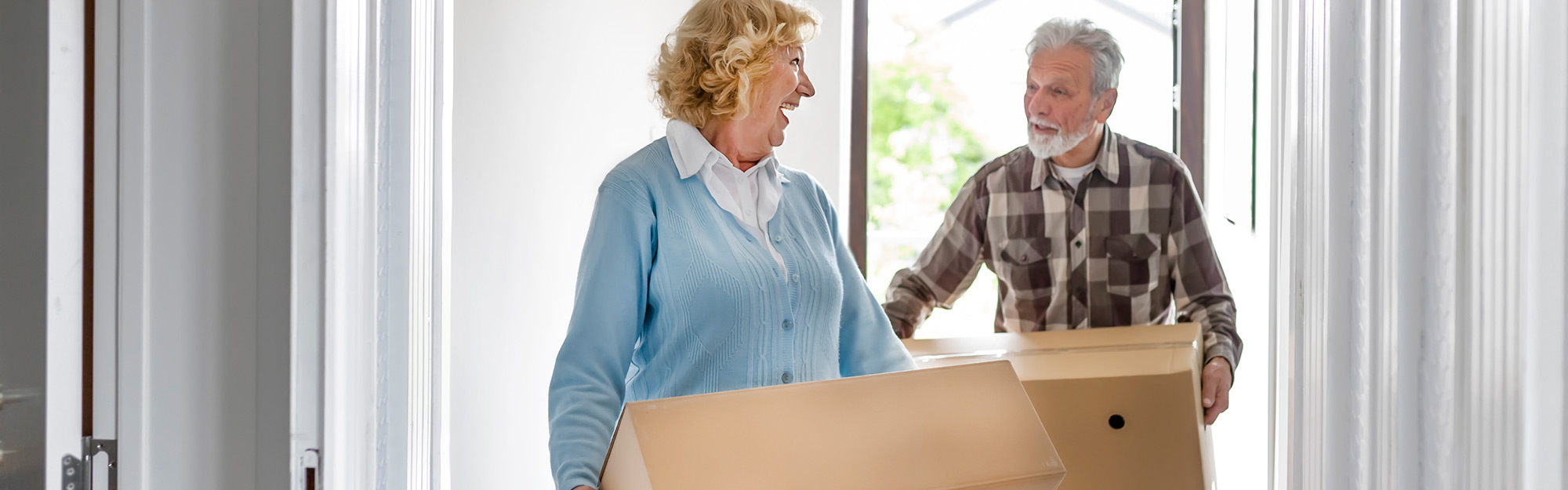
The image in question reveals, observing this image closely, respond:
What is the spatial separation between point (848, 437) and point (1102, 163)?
1115 millimetres

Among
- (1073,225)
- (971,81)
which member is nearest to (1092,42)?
(1073,225)

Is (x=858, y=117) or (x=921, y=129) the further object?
(x=921, y=129)

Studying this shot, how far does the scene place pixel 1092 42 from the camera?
1.86m

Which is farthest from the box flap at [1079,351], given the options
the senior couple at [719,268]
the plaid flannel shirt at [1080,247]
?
the plaid flannel shirt at [1080,247]

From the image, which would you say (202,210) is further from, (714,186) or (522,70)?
(522,70)

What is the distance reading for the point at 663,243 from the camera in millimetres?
1194

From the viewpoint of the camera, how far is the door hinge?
96cm

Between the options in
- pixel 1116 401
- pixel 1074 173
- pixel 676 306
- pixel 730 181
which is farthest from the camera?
pixel 1074 173

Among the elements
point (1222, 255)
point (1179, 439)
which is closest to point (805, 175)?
point (1179, 439)

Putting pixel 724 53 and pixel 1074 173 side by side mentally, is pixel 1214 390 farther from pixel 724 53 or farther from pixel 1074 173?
pixel 724 53

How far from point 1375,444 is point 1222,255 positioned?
2.32 metres

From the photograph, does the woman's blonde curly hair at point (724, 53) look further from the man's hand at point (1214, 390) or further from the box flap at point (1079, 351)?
the man's hand at point (1214, 390)

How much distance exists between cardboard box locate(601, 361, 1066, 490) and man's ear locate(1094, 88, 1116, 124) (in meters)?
0.99

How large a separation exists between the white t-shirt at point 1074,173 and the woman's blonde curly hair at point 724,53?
73 centimetres
